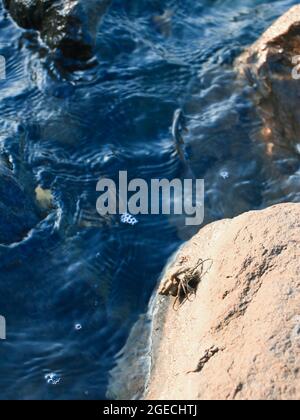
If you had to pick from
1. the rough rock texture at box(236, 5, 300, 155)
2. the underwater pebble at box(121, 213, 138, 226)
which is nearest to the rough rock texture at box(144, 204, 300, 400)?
the underwater pebble at box(121, 213, 138, 226)

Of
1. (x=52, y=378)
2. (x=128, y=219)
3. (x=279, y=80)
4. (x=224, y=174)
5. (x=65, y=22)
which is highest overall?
(x=65, y=22)

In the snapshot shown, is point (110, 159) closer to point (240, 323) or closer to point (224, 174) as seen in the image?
point (224, 174)

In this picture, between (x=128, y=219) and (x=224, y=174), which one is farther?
(x=224, y=174)

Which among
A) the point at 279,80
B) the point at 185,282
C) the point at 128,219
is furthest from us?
the point at 279,80

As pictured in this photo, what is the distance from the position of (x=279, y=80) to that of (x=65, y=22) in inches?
88.4

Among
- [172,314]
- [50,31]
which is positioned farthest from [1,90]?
[172,314]

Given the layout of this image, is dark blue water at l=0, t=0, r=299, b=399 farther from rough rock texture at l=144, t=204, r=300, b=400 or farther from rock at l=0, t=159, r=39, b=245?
rough rock texture at l=144, t=204, r=300, b=400

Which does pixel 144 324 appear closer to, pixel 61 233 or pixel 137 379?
pixel 137 379

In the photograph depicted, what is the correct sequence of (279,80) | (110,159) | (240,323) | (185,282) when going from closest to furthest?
(240,323) < (185,282) < (110,159) < (279,80)

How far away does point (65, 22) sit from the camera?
634cm

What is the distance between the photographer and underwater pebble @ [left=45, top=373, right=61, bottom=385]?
4.05 metres

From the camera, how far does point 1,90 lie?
6141 millimetres

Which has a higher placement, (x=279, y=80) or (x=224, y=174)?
(x=279, y=80)

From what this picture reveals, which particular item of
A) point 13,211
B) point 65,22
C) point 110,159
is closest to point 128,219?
point 110,159
